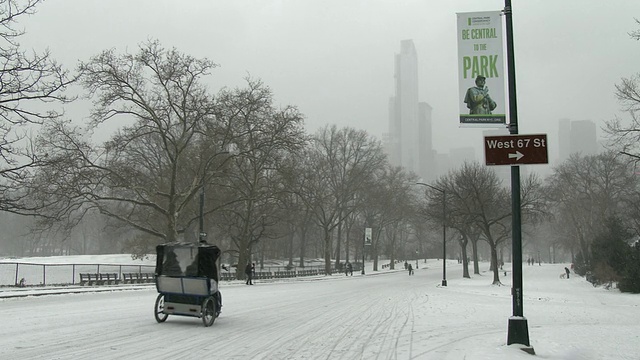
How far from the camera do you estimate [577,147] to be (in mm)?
116688

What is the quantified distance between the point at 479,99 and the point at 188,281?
797 cm

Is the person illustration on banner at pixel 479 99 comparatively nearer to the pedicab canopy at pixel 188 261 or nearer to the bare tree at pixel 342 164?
the pedicab canopy at pixel 188 261

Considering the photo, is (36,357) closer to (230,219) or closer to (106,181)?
(106,181)

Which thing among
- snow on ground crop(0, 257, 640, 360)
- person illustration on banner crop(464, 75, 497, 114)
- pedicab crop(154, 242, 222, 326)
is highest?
person illustration on banner crop(464, 75, 497, 114)

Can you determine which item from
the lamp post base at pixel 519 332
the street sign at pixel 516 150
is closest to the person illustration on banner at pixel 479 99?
the street sign at pixel 516 150

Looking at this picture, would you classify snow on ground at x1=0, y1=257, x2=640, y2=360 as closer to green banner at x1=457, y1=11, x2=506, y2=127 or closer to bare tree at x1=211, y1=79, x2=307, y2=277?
green banner at x1=457, y1=11, x2=506, y2=127

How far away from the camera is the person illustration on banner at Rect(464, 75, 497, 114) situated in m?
9.75

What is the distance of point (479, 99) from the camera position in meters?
9.78

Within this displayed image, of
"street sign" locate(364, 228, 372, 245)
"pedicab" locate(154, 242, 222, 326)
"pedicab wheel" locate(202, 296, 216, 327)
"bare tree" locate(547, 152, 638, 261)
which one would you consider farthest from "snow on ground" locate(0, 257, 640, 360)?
"bare tree" locate(547, 152, 638, 261)

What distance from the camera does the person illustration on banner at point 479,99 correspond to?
32.0ft

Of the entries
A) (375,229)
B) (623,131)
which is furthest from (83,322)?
(375,229)

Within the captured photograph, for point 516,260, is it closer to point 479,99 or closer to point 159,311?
point 479,99

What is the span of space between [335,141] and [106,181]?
37520 millimetres

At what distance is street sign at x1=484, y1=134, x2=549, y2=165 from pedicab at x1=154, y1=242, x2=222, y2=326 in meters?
7.32
